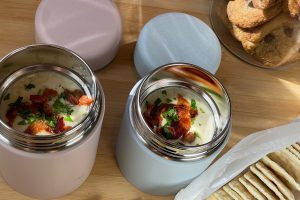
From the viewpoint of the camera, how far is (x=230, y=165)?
79 centimetres

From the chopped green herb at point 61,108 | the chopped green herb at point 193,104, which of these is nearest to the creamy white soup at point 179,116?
the chopped green herb at point 193,104

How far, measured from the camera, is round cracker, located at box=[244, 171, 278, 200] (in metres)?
0.78

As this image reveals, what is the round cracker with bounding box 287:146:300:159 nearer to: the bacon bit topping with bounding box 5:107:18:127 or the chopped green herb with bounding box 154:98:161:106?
the chopped green herb with bounding box 154:98:161:106

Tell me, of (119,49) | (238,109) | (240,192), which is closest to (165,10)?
(119,49)

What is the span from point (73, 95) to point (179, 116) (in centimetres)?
15

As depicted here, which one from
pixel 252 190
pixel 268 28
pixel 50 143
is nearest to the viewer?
pixel 50 143

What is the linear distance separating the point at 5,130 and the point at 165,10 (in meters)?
0.42

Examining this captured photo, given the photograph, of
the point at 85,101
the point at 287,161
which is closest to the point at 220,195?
the point at 287,161

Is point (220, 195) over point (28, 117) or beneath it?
beneath

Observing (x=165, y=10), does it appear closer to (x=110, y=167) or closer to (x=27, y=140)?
(x=110, y=167)

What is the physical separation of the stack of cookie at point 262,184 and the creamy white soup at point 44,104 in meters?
0.24

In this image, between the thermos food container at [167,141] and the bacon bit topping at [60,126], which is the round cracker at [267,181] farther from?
the bacon bit topping at [60,126]

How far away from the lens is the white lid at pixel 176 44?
0.88 meters

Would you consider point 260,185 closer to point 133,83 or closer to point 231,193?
point 231,193
